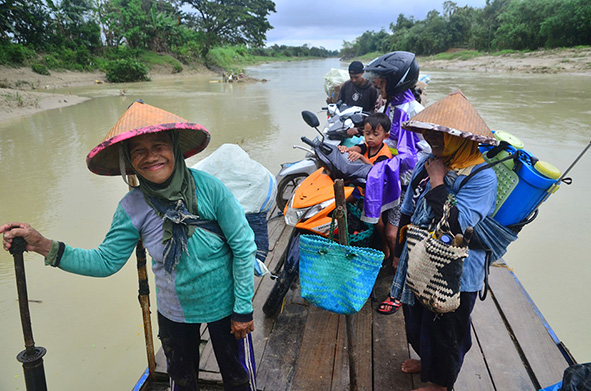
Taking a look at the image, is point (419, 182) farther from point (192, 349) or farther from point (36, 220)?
point (36, 220)

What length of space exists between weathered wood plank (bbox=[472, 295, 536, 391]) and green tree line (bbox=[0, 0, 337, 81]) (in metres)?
23.9

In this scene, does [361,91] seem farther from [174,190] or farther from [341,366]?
[174,190]

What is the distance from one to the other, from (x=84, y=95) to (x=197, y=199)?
18696mm

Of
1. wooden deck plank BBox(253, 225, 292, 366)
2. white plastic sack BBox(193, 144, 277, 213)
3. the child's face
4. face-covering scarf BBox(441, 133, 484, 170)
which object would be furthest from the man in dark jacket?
face-covering scarf BBox(441, 133, 484, 170)

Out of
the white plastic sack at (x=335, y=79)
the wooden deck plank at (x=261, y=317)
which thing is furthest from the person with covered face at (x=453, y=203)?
the white plastic sack at (x=335, y=79)

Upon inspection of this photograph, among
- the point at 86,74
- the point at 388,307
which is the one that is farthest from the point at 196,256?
the point at 86,74

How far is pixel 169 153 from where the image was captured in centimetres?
133

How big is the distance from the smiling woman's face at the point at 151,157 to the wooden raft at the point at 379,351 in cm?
117

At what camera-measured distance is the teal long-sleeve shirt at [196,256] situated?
136 cm

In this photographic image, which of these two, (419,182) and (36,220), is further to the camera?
(36,220)

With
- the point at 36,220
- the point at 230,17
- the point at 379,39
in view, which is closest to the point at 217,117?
the point at 36,220

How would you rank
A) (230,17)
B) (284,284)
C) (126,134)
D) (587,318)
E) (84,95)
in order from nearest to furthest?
(126,134), (284,284), (587,318), (84,95), (230,17)

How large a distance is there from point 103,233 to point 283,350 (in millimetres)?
3291

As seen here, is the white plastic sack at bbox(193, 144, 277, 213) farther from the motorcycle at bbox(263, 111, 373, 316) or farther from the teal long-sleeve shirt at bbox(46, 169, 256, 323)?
the motorcycle at bbox(263, 111, 373, 316)
